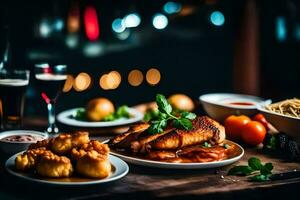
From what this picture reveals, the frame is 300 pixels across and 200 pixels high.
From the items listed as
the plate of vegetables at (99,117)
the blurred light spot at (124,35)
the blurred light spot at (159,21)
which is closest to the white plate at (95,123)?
the plate of vegetables at (99,117)

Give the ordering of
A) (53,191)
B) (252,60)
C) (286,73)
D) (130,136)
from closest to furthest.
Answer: (53,191) → (130,136) → (252,60) → (286,73)

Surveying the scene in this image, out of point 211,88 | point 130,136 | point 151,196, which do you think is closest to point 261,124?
point 130,136

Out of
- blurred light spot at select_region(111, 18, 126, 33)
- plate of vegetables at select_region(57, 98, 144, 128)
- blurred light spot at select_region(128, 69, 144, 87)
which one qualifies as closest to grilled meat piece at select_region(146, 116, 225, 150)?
plate of vegetables at select_region(57, 98, 144, 128)

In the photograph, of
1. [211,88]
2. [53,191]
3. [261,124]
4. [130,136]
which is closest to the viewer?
[53,191]

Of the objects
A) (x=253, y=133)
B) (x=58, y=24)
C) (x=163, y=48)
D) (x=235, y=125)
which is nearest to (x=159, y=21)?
(x=163, y=48)

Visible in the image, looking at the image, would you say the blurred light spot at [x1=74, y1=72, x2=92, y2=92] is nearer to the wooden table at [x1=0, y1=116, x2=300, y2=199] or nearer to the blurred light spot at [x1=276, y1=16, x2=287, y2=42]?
the blurred light spot at [x1=276, y1=16, x2=287, y2=42]

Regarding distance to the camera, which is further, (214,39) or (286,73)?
(214,39)

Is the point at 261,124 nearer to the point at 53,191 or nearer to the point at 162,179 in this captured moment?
the point at 162,179

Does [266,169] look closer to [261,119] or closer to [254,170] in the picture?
[254,170]

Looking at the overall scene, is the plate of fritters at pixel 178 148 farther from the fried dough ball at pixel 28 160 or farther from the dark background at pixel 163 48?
the dark background at pixel 163 48
